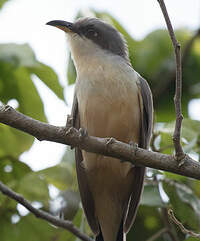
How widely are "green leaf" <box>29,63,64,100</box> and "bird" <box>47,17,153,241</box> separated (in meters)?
0.52

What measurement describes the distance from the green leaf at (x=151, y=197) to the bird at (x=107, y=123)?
0.74 feet

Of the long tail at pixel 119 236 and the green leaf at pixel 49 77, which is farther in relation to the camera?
the long tail at pixel 119 236

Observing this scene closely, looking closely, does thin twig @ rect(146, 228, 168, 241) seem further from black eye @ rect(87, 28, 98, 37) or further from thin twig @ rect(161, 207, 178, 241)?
black eye @ rect(87, 28, 98, 37)

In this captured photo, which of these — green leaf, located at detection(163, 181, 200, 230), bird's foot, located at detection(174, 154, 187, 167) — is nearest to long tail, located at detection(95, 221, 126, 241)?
green leaf, located at detection(163, 181, 200, 230)

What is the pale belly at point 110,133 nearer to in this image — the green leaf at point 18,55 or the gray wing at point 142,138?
the gray wing at point 142,138

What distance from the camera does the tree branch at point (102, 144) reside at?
344 centimetres

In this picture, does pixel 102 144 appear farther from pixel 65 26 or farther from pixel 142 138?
pixel 65 26

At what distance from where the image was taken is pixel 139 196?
4816mm

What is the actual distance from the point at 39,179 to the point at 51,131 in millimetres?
1036

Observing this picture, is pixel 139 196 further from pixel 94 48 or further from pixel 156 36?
pixel 156 36

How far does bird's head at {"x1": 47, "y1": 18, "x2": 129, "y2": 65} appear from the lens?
5297 millimetres

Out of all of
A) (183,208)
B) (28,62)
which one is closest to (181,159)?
(183,208)

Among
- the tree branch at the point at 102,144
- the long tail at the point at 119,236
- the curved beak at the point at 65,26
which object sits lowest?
the long tail at the point at 119,236

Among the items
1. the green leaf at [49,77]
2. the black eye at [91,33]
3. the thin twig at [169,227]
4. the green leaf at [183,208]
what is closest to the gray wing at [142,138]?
the thin twig at [169,227]
